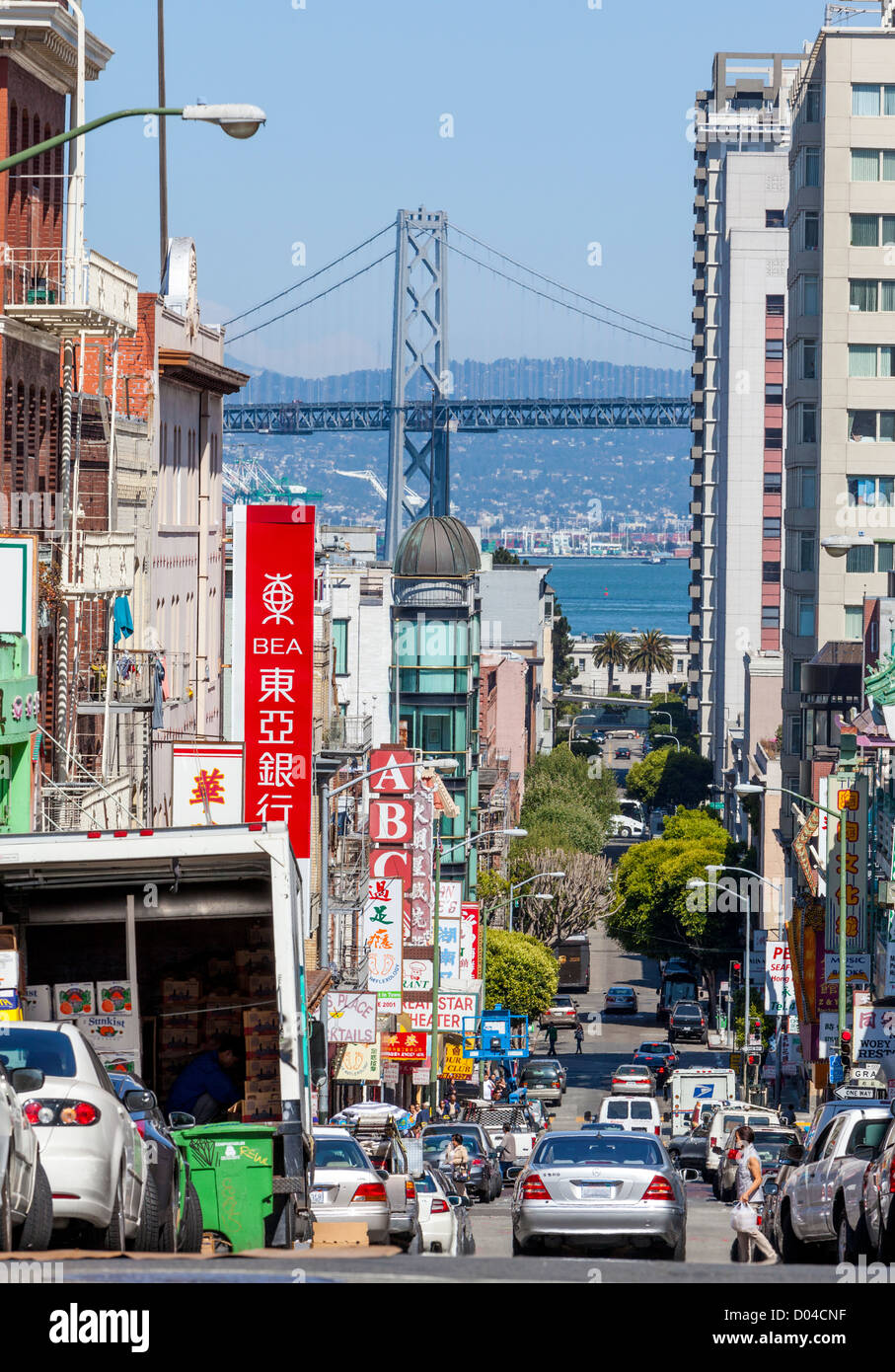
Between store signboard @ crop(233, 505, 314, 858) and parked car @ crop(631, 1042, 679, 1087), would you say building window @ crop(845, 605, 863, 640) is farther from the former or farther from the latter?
store signboard @ crop(233, 505, 314, 858)

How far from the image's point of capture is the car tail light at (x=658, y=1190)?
1761 cm

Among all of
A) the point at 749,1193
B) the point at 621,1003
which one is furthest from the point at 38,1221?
the point at 621,1003

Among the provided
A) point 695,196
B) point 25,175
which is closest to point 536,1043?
point 25,175

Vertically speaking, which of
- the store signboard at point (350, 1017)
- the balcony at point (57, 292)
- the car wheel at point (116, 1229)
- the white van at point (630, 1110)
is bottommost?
the white van at point (630, 1110)

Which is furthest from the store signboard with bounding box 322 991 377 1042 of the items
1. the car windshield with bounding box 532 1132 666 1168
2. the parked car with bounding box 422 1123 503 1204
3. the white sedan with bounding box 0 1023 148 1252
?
the white sedan with bounding box 0 1023 148 1252

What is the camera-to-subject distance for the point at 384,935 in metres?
50.4

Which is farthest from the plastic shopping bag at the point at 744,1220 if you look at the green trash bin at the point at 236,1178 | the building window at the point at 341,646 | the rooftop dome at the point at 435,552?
the rooftop dome at the point at 435,552

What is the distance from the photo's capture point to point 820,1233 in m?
16.8

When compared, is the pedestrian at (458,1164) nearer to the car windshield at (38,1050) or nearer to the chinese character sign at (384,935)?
the chinese character sign at (384,935)

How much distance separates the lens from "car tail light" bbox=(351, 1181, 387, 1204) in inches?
739

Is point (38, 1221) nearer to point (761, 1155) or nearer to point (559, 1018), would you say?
point (761, 1155)

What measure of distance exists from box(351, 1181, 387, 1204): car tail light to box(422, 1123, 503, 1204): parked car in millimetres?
15228

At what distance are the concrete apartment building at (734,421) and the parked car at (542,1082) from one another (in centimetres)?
7203

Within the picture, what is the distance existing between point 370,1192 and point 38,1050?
22.6 feet
